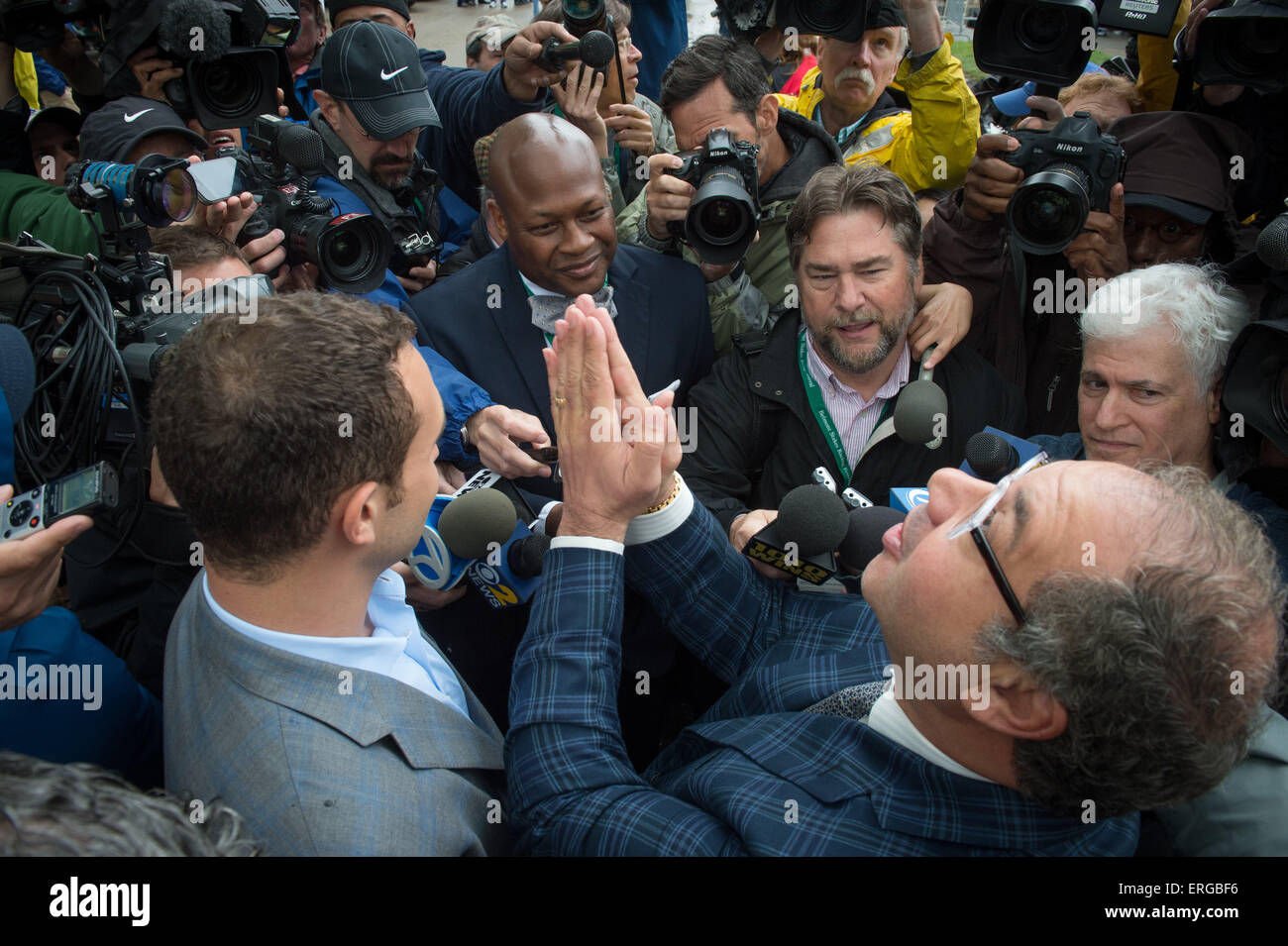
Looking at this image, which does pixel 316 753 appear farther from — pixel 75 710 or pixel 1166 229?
pixel 1166 229

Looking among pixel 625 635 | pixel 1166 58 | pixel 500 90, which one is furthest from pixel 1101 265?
pixel 500 90

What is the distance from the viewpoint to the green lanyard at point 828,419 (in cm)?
274

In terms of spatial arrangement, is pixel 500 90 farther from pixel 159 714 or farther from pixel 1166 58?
pixel 159 714

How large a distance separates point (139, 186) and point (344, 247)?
1.90 ft

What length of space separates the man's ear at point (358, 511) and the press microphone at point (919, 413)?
156 cm

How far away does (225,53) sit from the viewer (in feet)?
10.4

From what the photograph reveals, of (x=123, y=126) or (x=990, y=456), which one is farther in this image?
(x=123, y=126)

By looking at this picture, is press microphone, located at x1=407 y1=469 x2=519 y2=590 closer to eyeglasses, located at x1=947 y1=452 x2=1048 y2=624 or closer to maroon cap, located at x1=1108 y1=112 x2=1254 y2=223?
eyeglasses, located at x1=947 y1=452 x2=1048 y2=624

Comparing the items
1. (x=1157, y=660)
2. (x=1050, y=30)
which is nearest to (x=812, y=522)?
(x=1157, y=660)

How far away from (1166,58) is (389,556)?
3503mm

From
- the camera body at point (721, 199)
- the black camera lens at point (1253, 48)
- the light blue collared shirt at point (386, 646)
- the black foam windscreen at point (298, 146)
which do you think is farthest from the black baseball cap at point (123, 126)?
the black camera lens at point (1253, 48)

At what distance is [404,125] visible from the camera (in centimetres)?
324

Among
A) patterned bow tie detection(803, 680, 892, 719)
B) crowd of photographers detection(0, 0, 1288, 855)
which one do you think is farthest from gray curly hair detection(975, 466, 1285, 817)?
patterned bow tie detection(803, 680, 892, 719)

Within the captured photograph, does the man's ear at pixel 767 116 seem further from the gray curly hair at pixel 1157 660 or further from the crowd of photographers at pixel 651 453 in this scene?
the gray curly hair at pixel 1157 660
